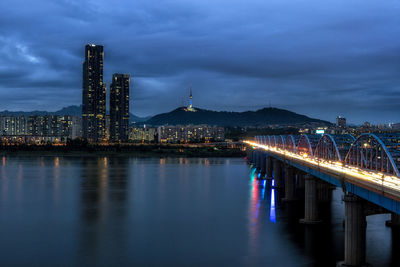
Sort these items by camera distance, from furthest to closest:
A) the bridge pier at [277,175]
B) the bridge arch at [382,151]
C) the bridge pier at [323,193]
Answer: the bridge pier at [277,175] < the bridge pier at [323,193] < the bridge arch at [382,151]

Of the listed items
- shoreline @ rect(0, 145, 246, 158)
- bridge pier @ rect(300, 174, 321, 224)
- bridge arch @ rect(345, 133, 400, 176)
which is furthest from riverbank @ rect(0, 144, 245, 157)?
bridge arch @ rect(345, 133, 400, 176)

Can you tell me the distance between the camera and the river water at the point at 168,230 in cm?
2756

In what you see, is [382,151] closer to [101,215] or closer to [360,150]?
[360,150]

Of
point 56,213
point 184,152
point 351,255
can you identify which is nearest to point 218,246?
point 351,255

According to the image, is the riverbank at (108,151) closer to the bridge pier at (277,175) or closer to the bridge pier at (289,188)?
the bridge pier at (277,175)

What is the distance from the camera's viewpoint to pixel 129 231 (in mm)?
35312

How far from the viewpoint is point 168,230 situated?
1411 inches

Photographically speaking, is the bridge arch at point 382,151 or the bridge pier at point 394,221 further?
the bridge pier at point 394,221

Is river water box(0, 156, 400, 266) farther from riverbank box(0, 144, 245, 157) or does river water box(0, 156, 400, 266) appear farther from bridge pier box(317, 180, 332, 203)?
riverbank box(0, 144, 245, 157)

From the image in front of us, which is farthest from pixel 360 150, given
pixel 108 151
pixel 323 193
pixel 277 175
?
pixel 108 151

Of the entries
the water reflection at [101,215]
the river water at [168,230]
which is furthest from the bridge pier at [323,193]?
the water reflection at [101,215]

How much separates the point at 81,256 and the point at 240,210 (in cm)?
2089

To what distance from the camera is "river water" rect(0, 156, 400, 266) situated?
2756 centimetres

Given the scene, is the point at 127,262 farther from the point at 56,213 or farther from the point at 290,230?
the point at 56,213
